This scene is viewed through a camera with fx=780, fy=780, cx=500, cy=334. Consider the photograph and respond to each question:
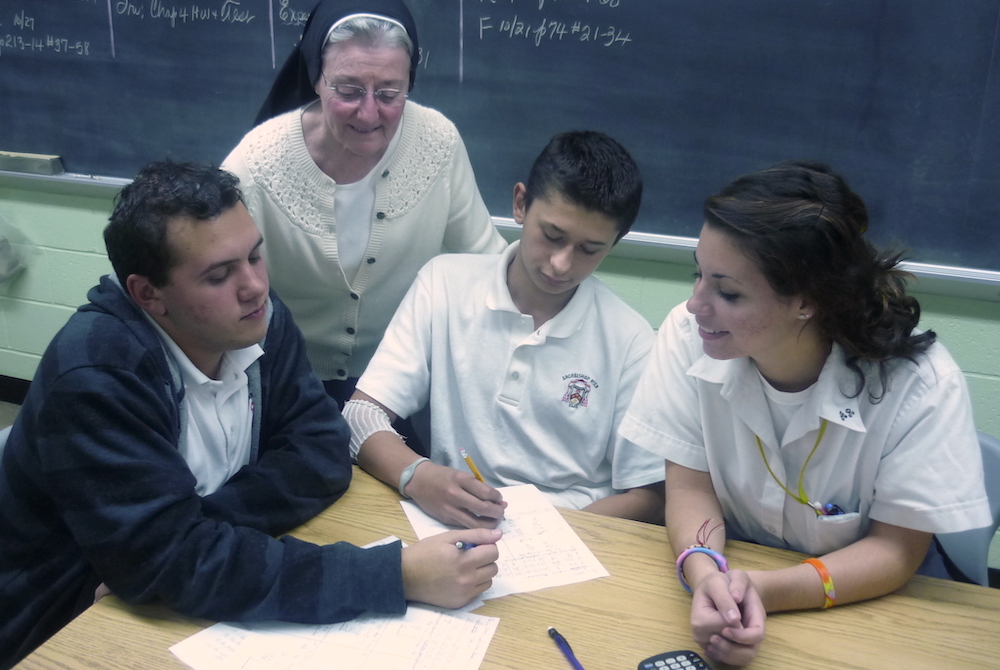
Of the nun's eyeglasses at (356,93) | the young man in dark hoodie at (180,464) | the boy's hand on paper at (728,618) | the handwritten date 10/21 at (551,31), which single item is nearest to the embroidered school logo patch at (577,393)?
the young man in dark hoodie at (180,464)

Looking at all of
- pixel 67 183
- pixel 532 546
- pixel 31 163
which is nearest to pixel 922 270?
pixel 532 546

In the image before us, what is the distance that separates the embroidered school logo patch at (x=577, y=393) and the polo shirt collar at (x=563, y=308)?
10 centimetres

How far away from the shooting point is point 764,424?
1.29m

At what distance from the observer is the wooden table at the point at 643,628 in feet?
3.29

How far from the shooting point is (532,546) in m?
1.26

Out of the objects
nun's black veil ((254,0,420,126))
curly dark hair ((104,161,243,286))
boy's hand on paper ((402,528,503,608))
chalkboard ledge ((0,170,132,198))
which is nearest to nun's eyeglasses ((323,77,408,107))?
nun's black veil ((254,0,420,126))

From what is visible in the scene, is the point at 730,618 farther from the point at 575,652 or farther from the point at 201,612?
the point at 201,612

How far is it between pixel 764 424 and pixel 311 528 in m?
0.77

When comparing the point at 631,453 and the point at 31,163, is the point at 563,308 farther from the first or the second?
the point at 31,163

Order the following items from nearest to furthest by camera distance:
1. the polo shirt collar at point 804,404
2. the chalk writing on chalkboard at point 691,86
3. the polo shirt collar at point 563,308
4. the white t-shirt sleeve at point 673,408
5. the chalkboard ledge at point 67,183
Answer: the polo shirt collar at point 804,404 → the white t-shirt sleeve at point 673,408 → the polo shirt collar at point 563,308 → the chalk writing on chalkboard at point 691,86 → the chalkboard ledge at point 67,183

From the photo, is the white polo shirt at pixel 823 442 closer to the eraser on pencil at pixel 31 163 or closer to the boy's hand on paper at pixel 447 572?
the boy's hand on paper at pixel 447 572

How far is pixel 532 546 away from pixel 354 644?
1.13 ft

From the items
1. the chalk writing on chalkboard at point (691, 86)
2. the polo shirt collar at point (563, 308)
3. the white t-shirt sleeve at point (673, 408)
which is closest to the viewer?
the white t-shirt sleeve at point (673, 408)

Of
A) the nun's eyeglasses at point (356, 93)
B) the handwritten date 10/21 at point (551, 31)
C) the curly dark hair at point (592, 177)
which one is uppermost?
the handwritten date 10/21 at point (551, 31)
